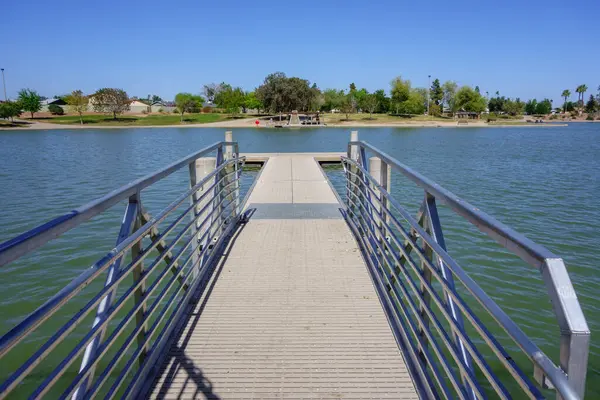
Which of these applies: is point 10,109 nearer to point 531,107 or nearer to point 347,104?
point 347,104

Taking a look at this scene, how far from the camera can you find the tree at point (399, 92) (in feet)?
348

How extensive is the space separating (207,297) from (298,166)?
927 centimetres

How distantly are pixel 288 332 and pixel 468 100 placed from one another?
117138mm

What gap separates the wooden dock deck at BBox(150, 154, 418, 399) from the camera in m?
2.90

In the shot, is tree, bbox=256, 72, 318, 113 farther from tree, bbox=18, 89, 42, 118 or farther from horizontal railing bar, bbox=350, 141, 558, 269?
horizontal railing bar, bbox=350, 141, 558, 269

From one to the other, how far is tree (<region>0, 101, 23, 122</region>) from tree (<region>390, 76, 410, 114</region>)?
239 ft

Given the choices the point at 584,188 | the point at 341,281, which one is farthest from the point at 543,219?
the point at 341,281

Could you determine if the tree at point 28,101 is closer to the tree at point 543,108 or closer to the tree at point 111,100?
the tree at point 111,100

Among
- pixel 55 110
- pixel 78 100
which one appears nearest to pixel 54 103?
pixel 55 110

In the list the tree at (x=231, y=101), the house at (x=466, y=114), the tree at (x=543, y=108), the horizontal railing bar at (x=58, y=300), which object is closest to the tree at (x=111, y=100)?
the tree at (x=231, y=101)

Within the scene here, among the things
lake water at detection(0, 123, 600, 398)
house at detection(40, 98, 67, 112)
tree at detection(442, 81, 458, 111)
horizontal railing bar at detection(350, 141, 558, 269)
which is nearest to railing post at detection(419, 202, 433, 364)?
horizontal railing bar at detection(350, 141, 558, 269)

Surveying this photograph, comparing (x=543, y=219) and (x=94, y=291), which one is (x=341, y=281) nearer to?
(x=94, y=291)

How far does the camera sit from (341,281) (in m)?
4.57

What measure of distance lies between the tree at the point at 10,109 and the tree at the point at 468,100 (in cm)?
8937
